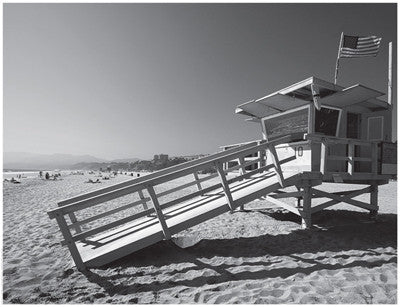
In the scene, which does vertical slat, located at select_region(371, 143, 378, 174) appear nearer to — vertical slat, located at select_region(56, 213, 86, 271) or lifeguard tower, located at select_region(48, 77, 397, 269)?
lifeguard tower, located at select_region(48, 77, 397, 269)

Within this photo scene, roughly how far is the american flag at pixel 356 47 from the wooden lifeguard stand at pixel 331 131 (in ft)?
7.07

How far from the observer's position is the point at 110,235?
5438 millimetres

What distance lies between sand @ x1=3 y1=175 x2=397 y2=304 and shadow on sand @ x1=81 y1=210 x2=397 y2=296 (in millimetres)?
16

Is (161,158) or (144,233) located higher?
(144,233)

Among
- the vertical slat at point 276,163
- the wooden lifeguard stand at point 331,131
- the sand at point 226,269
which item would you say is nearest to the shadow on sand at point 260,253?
the sand at point 226,269

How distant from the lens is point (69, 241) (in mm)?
4141

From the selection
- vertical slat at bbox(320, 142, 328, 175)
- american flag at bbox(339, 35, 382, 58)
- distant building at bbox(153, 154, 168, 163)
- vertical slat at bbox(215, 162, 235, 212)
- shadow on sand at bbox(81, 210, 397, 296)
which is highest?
american flag at bbox(339, 35, 382, 58)

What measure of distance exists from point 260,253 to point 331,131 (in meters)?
4.50

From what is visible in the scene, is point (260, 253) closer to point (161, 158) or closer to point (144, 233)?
point (144, 233)

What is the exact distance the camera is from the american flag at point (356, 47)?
8.52 m

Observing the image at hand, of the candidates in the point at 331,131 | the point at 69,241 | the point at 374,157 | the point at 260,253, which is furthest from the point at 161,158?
the point at 69,241

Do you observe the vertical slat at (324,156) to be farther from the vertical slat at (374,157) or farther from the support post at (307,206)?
the vertical slat at (374,157)

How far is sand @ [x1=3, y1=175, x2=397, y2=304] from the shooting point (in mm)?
3525

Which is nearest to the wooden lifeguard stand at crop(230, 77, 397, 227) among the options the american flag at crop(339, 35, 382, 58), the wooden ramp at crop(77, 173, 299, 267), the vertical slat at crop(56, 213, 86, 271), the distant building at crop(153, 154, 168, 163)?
the wooden ramp at crop(77, 173, 299, 267)
